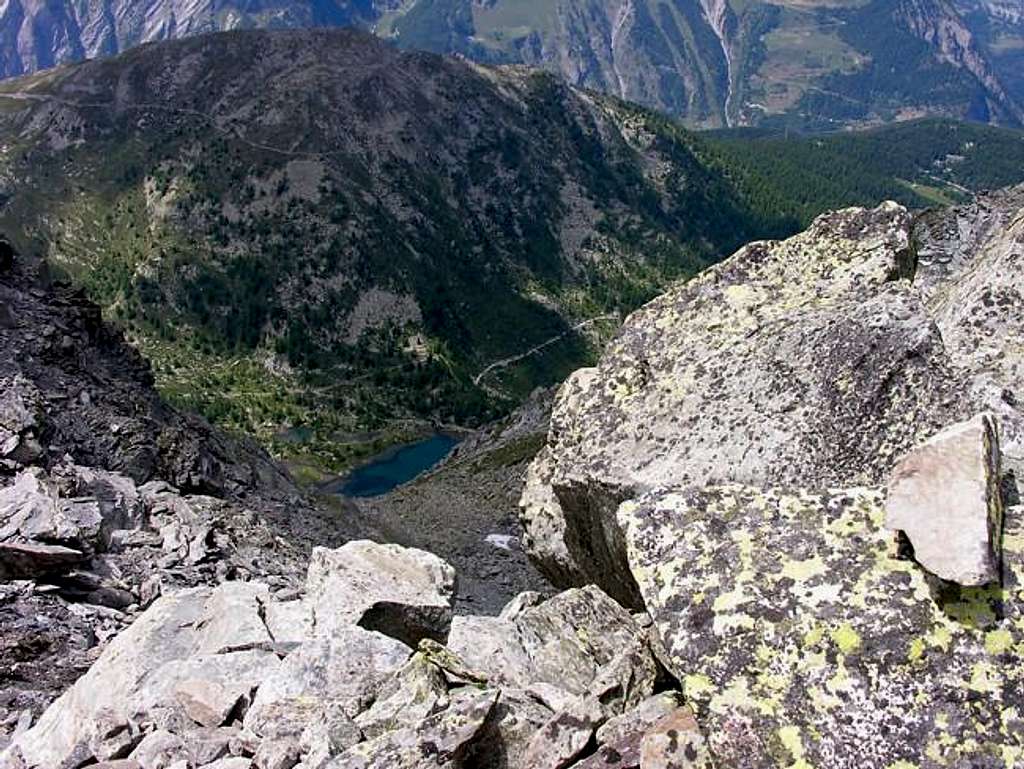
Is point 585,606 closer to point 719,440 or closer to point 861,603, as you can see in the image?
point 719,440

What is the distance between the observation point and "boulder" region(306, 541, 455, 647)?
18.1 metres

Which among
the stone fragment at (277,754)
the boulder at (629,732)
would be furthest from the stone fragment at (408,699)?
the boulder at (629,732)

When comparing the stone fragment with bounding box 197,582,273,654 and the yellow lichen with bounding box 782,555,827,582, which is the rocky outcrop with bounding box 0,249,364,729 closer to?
the stone fragment with bounding box 197,582,273,654

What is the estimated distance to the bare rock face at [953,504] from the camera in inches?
354

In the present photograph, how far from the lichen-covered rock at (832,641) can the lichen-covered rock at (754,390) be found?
142 inches

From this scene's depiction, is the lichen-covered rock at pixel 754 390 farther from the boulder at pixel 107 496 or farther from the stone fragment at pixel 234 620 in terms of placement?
the boulder at pixel 107 496

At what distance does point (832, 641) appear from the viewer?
30.0 ft

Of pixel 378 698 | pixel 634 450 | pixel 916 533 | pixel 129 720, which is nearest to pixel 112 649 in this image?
pixel 129 720

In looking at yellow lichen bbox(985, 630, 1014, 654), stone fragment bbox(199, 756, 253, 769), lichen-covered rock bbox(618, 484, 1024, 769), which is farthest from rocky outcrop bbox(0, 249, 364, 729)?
yellow lichen bbox(985, 630, 1014, 654)

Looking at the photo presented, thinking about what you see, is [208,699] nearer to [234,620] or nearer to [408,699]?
[234,620]

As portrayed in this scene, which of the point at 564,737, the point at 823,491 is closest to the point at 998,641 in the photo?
the point at 823,491

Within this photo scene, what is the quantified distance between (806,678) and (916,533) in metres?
1.91

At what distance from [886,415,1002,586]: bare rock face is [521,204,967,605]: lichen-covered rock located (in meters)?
3.33

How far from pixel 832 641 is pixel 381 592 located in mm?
11524
